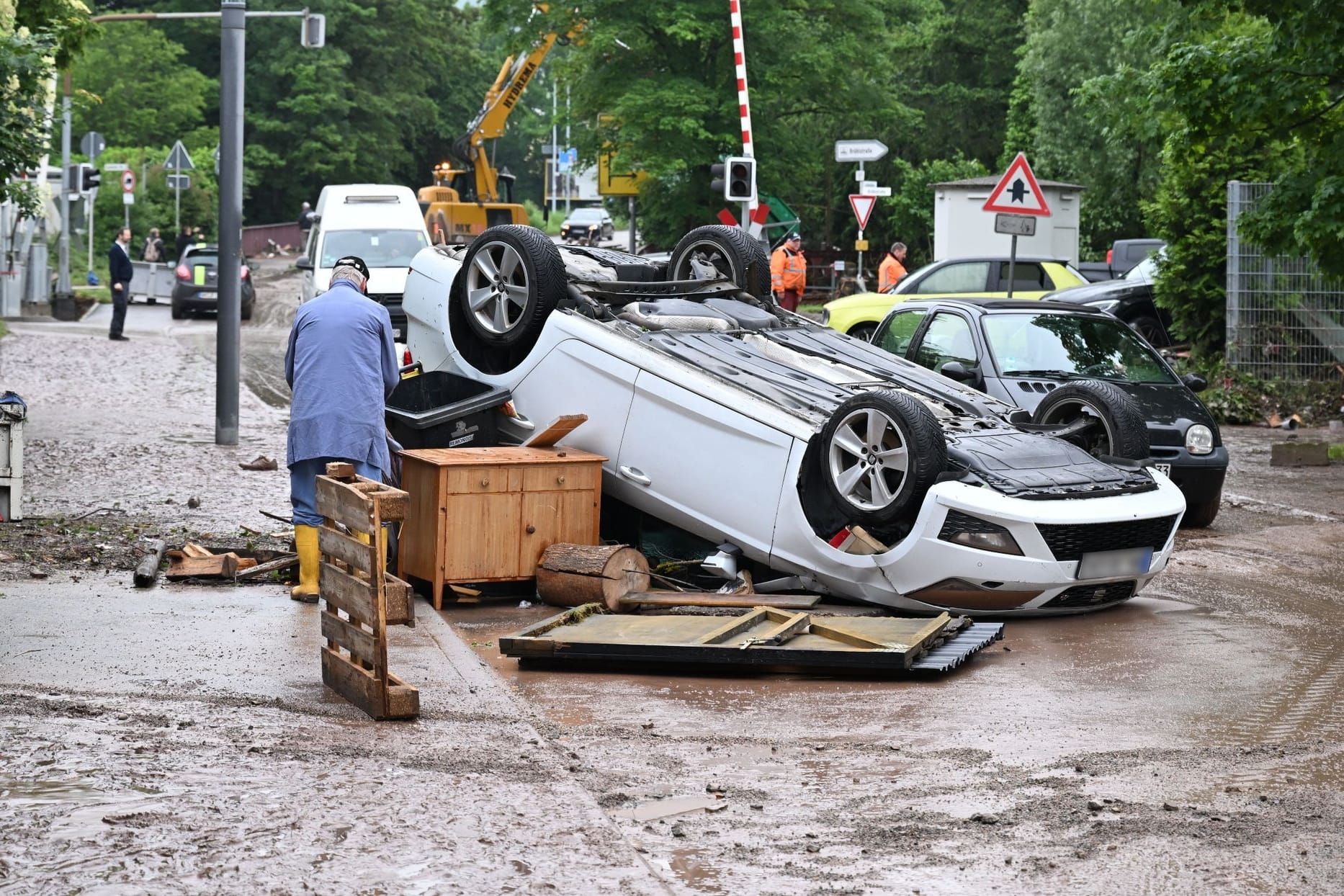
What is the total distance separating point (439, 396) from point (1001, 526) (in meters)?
3.93

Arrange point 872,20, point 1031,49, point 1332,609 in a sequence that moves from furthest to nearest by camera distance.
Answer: point 1031,49 < point 872,20 < point 1332,609

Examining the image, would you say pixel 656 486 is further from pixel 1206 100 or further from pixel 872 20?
pixel 872 20

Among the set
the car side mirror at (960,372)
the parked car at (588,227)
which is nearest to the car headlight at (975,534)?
the car side mirror at (960,372)

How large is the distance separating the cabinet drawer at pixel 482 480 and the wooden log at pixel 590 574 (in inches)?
16.5

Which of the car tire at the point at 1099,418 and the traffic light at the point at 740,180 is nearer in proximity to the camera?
→ the car tire at the point at 1099,418

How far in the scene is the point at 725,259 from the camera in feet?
38.7

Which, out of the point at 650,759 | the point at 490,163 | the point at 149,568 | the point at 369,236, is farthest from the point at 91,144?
the point at 650,759

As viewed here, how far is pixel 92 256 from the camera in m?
47.5

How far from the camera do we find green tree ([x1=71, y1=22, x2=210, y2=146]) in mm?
59125

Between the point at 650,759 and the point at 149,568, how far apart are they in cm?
432

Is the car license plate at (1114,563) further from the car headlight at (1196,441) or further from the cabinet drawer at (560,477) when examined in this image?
the car headlight at (1196,441)

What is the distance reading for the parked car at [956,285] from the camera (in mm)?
19234

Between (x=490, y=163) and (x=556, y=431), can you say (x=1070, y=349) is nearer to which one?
(x=556, y=431)

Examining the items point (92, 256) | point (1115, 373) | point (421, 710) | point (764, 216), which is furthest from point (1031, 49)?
point (421, 710)
